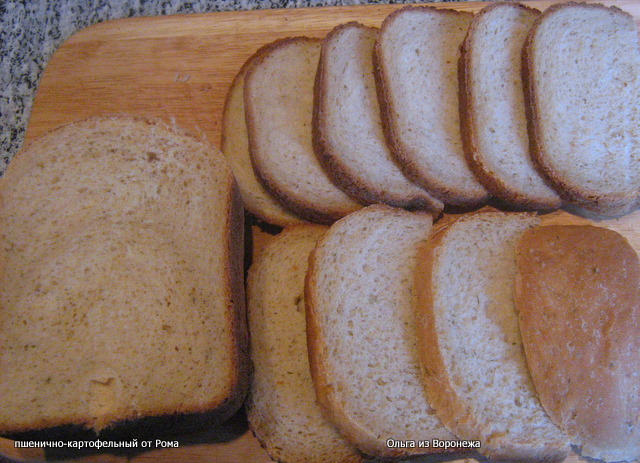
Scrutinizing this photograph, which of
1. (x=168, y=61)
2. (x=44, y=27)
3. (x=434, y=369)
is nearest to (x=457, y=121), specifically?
(x=434, y=369)

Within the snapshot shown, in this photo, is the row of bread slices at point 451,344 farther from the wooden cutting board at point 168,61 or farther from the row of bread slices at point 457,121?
the wooden cutting board at point 168,61

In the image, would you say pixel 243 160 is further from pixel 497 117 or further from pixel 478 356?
pixel 478 356

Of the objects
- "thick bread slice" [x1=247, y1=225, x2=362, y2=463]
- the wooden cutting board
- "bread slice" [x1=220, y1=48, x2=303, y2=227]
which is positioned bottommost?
"thick bread slice" [x1=247, y1=225, x2=362, y2=463]

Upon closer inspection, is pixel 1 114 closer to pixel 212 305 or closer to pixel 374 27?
pixel 212 305

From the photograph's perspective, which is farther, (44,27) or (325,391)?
(44,27)

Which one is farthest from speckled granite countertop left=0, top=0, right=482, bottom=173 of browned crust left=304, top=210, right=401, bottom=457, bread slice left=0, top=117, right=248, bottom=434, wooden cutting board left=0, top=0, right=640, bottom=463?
browned crust left=304, top=210, right=401, bottom=457

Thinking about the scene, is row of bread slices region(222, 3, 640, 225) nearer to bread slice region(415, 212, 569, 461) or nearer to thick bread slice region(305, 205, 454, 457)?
thick bread slice region(305, 205, 454, 457)
